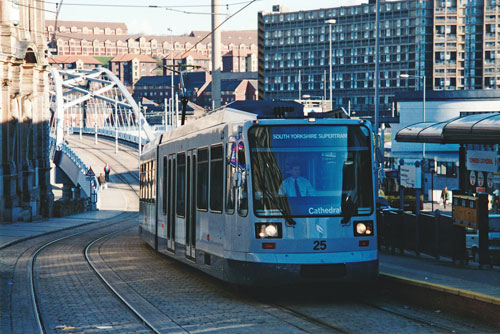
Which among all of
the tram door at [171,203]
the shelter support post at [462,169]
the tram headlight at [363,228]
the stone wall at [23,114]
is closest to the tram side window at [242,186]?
the tram headlight at [363,228]

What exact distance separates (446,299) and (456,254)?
14.3ft

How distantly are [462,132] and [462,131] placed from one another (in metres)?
0.02

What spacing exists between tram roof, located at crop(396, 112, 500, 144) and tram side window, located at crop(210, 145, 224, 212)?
4.89 m

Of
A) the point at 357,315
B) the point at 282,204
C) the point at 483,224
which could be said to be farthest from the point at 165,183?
the point at 357,315

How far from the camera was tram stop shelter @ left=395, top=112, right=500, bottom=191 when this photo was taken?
50.1ft

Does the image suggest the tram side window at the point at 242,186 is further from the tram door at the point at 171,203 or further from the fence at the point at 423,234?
the fence at the point at 423,234

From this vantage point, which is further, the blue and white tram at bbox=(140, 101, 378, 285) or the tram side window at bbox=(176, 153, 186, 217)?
the tram side window at bbox=(176, 153, 186, 217)

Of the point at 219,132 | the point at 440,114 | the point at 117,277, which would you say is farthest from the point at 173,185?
the point at 440,114

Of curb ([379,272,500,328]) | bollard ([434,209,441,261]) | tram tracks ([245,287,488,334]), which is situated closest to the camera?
tram tracks ([245,287,488,334])

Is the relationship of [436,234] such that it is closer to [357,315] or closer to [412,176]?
[412,176]

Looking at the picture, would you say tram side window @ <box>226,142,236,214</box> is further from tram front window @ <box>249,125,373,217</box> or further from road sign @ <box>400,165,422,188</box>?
road sign @ <box>400,165,422,188</box>

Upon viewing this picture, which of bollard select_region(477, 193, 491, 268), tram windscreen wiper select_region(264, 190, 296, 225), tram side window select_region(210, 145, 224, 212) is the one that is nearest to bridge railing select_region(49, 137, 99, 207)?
bollard select_region(477, 193, 491, 268)

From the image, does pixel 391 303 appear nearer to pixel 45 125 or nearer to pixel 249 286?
pixel 249 286

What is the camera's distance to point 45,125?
5097 cm
